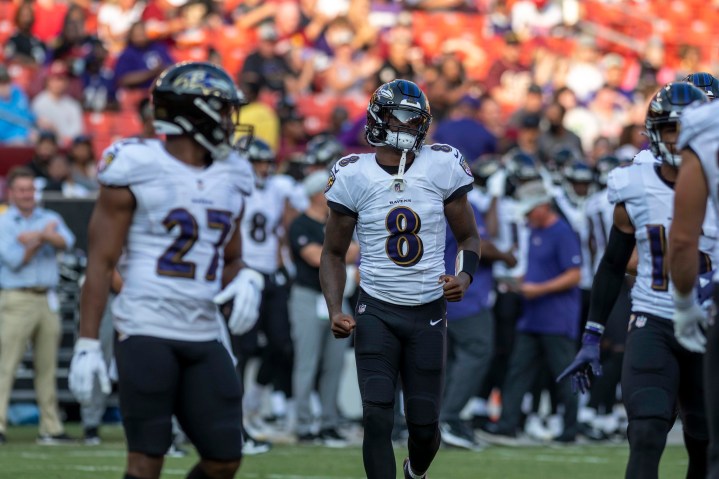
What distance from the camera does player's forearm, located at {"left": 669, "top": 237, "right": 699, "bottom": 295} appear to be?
14.7 ft

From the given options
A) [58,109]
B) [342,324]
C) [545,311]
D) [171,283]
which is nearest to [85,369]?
[171,283]

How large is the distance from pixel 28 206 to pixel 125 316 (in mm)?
5629

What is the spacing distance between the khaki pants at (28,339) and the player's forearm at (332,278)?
4504 mm

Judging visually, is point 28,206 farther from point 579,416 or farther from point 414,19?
point 414,19

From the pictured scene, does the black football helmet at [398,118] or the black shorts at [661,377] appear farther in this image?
the black football helmet at [398,118]

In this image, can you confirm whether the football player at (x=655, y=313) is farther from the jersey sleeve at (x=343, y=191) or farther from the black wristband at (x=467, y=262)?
the jersey sleeve at (x=343, y=191)

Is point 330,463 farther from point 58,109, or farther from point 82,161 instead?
point 58,109

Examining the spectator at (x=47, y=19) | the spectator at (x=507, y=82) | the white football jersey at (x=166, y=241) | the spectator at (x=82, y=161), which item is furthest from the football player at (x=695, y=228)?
the spectator at (x=507, y=82)

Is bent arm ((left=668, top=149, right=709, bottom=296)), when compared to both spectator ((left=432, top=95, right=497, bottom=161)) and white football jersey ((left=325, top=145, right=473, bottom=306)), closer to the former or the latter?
white football jersey ((left=325, top=145, right=473, bottom=306))

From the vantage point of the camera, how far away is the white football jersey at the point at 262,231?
404 inches

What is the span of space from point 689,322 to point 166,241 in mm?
1850

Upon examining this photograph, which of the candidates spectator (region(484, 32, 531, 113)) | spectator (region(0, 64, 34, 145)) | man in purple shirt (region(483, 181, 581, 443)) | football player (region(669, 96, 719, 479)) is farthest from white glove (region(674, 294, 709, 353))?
spectator (region(484, 32, 531, 113))

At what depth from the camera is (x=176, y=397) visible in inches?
194

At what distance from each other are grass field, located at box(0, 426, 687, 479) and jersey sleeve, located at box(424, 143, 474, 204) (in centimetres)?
251
